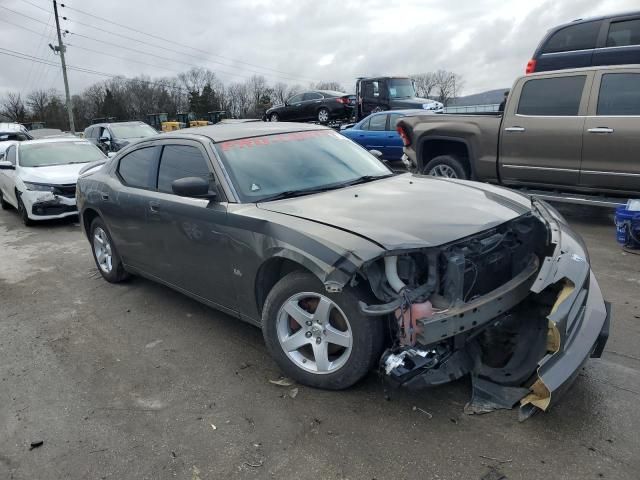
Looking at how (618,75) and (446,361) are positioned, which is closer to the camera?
(446,361)

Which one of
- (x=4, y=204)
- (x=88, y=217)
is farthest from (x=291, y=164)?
(x=4, y=204)

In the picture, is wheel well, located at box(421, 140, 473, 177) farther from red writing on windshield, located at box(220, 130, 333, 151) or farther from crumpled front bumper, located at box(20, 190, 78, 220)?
crumpled front bumper, located at box(20, 190, 78, 220)

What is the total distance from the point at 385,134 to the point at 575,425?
991cm

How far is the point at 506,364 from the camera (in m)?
2.87

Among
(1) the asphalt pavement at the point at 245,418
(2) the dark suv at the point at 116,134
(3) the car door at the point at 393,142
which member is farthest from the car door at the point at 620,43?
(2) the dark suv at the point at 116,134

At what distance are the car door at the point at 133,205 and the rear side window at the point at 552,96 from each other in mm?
4964

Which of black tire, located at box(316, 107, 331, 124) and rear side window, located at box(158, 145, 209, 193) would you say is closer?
rear side window, located at box(158, 145, 209, 193)

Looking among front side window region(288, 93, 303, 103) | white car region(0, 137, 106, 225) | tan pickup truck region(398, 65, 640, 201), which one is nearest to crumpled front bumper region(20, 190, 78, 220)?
white car region(0, 137, 106, 225)

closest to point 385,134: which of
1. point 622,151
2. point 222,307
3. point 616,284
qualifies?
point 622,151

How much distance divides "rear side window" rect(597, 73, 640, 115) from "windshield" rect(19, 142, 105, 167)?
8867 mm

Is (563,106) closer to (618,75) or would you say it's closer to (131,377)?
(618,75)

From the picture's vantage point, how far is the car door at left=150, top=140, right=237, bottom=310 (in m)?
3.62

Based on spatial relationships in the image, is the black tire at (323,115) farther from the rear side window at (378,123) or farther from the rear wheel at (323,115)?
Result: the rear side window at (378,123)

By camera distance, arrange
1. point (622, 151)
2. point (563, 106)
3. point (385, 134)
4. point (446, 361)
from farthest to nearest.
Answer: point (385, 134)
point (563, 106)
point (622, 151)
point (446, 361)
